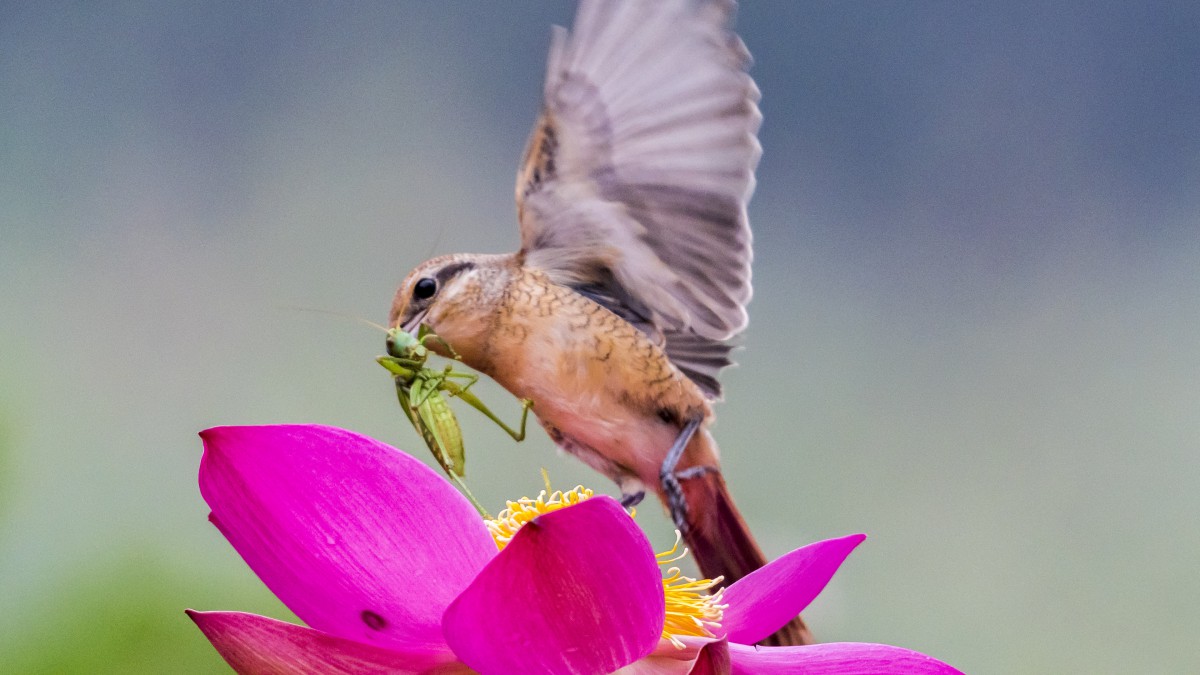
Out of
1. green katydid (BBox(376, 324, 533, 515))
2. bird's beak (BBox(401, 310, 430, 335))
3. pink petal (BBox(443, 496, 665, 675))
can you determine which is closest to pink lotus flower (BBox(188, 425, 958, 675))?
pink petal (BBox(443, 496, 665, 675))

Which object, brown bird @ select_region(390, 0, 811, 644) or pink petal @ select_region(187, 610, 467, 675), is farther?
brown bird @ select_region(390, 0, 811, 644)

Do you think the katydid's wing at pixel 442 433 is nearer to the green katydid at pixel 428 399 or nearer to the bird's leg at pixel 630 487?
the green katydid at pixel 428 399

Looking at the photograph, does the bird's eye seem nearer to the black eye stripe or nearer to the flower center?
the black eye stripe

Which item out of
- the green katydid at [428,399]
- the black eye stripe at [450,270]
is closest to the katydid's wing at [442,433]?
the green katydid at [428,399]

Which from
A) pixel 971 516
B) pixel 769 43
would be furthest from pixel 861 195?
pixel 971 516

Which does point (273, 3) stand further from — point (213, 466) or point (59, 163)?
point (213, 466)

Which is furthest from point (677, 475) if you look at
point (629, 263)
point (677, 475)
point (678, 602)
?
point (678, 602)

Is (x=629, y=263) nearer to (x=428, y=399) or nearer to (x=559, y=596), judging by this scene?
(x=428, y=399)
